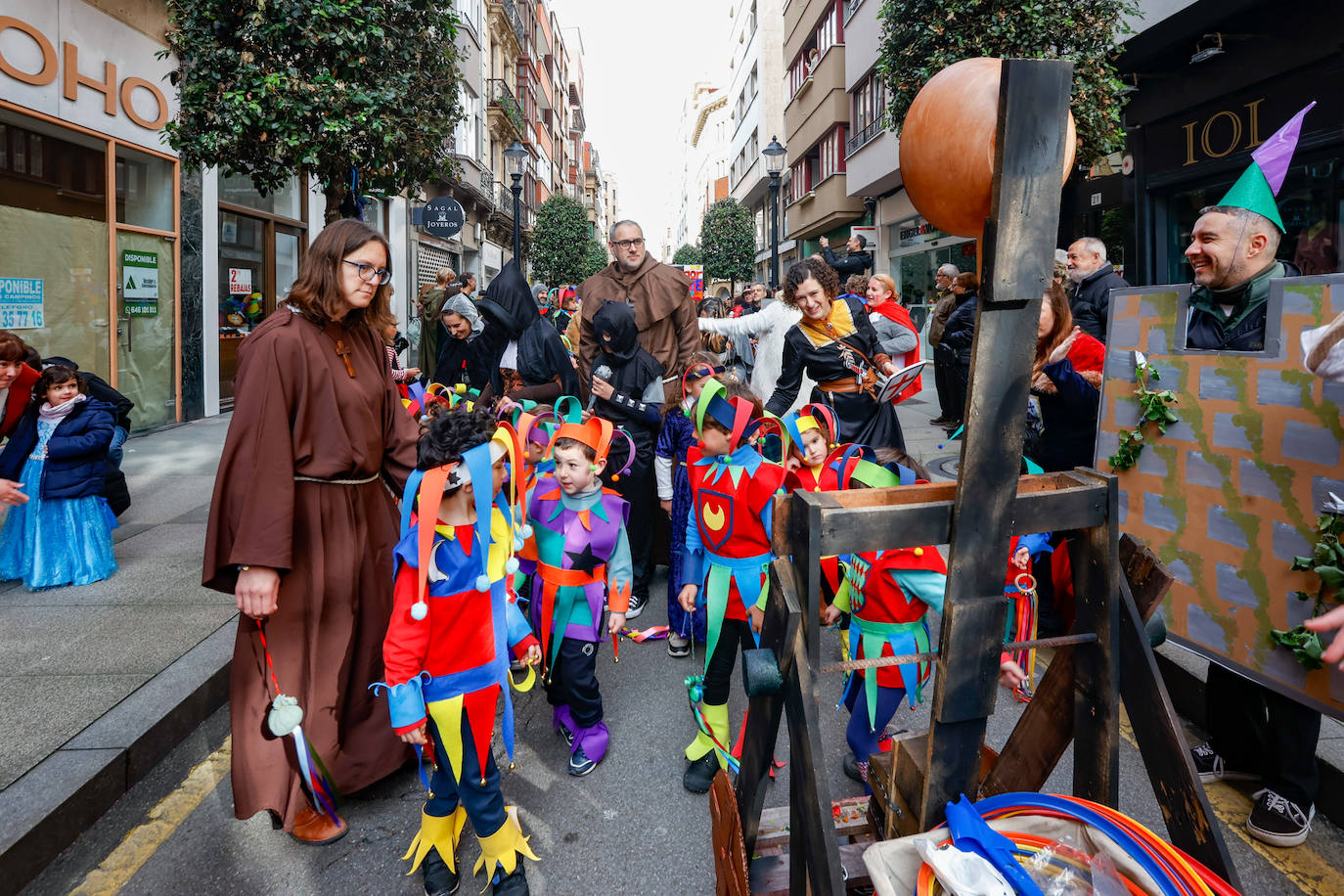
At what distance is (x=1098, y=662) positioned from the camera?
157 centimetres

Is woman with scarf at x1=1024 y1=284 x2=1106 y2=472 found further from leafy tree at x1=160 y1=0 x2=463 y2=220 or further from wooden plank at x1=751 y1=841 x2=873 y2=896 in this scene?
leafy tree at x1=160 y1=0 x2=463 y2=220

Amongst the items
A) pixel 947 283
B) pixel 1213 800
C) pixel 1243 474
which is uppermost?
pixel 947 283

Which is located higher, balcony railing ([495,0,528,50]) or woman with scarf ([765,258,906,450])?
balcony railing ([495,0,528,50])

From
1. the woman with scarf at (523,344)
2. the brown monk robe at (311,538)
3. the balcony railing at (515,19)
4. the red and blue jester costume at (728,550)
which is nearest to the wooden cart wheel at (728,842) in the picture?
the red and blue jester costume at (728,550)

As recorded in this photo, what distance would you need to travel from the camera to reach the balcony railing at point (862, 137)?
19141 mm

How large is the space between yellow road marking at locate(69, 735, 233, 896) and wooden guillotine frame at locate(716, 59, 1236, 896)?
210 cm

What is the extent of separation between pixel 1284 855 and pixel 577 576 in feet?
8.33

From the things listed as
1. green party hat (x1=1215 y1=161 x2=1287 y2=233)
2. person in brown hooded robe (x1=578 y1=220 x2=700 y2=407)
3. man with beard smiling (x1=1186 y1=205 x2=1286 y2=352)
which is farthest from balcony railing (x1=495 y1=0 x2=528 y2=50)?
green party hat (x1=1215 y1=161 x2=1287 y2=233)

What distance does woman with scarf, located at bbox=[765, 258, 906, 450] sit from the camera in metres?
4.80

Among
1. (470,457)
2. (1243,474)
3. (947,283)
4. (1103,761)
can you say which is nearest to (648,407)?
(470,457)

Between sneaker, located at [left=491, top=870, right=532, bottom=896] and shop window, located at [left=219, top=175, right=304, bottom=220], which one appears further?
shop window, located at [left=219, top=175, right=304, bottom=220]

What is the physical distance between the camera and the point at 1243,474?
2.91m

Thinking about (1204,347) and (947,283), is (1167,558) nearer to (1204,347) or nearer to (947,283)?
(1204,347)

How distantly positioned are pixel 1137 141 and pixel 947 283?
3743 mm
